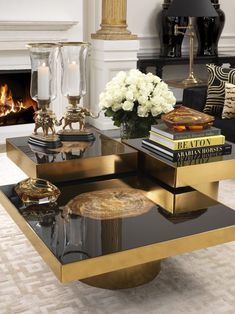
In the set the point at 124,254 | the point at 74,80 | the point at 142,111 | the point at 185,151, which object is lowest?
the point at 124,254

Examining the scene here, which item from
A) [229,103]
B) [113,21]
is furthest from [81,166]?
[113,21]

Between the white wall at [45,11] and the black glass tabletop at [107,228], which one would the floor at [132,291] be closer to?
the black glass tabletop at [107,228]

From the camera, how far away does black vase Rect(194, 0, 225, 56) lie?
5605mm

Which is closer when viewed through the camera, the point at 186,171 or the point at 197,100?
the point at 186,171

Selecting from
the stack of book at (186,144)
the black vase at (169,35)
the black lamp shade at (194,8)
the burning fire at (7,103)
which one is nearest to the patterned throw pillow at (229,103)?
the black lamp shade at (194,8)

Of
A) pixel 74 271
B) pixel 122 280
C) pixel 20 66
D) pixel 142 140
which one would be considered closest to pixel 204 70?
pixel 20 66

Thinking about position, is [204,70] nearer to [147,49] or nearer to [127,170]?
[147,49]

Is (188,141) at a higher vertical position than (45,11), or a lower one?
lower

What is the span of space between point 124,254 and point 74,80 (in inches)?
49.8

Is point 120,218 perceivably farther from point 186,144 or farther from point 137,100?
point 137,100

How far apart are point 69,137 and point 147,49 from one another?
334cm

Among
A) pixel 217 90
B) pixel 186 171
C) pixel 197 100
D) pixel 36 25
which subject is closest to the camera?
pixel 186 171

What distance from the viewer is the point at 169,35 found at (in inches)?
216

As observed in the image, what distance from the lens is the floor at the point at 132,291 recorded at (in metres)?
2.00
